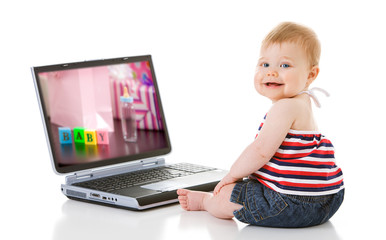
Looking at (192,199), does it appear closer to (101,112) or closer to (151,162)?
(151,162)

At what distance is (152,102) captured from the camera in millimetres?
2289

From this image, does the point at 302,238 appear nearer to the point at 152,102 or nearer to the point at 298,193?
the point at 298,193

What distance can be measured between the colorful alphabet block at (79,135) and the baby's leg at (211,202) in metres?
0.45

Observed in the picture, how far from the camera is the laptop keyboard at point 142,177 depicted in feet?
6.48

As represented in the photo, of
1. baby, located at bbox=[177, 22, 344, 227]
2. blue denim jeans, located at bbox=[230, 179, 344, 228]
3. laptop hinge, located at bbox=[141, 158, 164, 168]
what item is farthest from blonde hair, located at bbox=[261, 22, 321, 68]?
laptop hinge, located at bbox=[141, 158, 164, 168]

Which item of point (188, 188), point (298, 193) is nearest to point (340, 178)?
point (298, 193)

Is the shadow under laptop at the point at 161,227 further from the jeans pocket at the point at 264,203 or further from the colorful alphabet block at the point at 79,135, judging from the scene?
the colorful alphabet block at the point at 79,135

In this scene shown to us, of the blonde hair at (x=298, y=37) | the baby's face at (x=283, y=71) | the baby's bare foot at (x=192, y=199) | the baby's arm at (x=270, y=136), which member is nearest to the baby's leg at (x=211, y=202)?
the baby's bare foot at (x=192, y=199)

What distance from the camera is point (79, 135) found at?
2150mm

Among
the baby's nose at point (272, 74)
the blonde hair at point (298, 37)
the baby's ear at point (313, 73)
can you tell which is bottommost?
the baby's ear at point (313, 73)

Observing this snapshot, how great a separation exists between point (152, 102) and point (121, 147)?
0.65 ft

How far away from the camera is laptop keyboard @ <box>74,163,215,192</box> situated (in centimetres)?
197

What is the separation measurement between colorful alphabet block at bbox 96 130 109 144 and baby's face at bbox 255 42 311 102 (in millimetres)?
670

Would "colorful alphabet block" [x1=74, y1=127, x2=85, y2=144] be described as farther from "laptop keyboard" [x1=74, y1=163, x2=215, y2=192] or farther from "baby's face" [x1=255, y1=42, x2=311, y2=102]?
"baby's face" [x1=255, y1=42, x2=311, y2=102]
